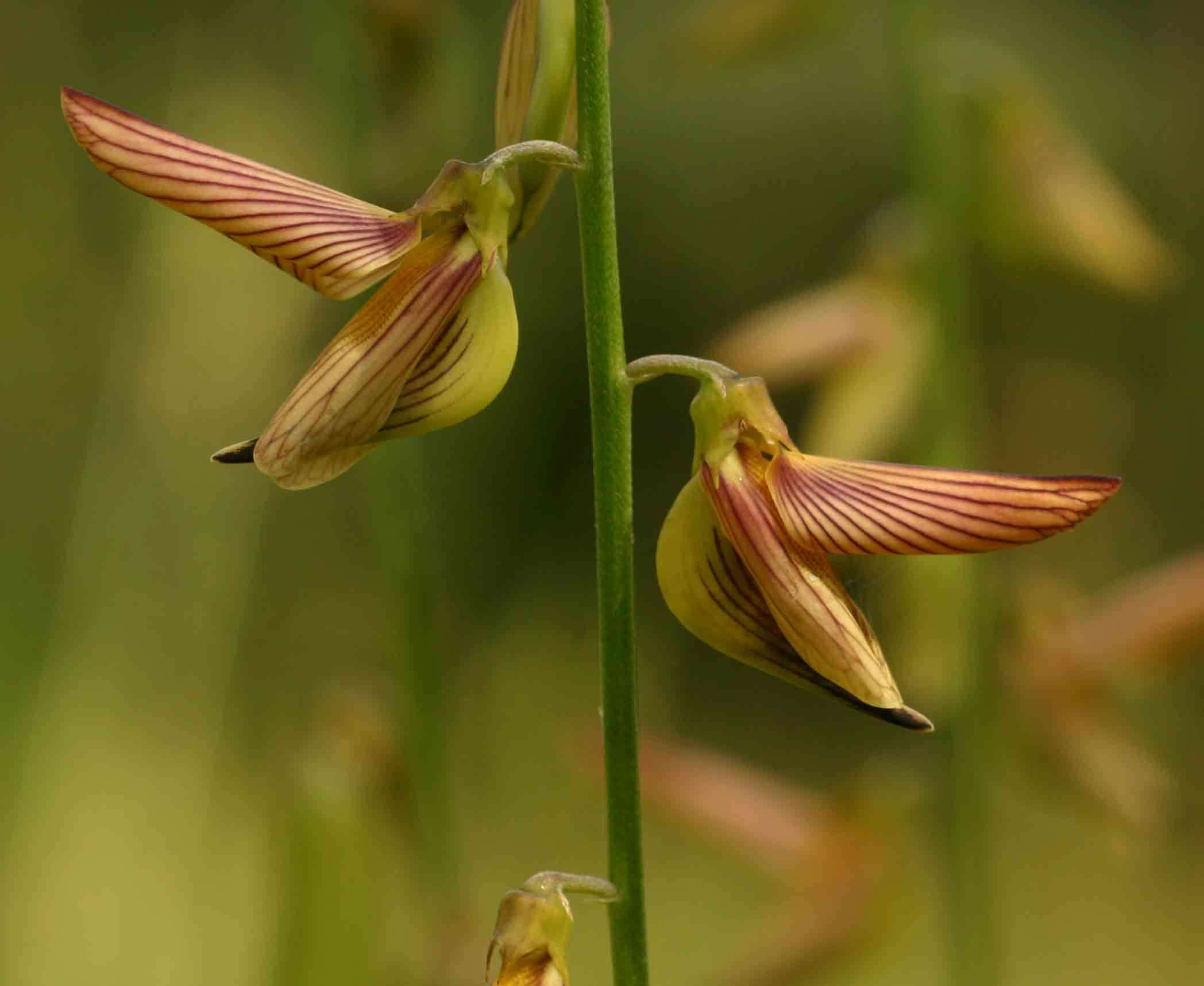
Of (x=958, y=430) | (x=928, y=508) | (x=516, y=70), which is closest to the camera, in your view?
(x=928, y=508)

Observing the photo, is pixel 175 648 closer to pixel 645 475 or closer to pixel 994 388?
pixel 994 388

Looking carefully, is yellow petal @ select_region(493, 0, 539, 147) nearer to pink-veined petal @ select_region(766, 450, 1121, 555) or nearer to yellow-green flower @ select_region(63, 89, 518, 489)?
yellow-green flower @ select_region(63, 89, 518, 489)

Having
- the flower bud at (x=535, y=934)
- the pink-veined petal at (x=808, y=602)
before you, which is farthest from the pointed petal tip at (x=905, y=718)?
the flower bud at (x=535, y=934)

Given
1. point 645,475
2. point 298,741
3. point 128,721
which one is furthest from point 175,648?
point 645,475

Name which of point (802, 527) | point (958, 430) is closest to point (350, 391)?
point (802, 527)

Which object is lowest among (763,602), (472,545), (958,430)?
(763,602)

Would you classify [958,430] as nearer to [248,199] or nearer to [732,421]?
[732,421]

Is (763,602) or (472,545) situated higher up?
(472,545)
